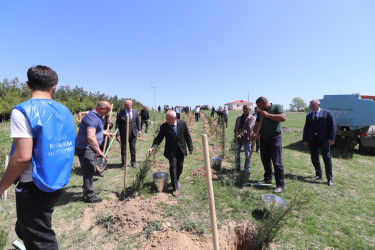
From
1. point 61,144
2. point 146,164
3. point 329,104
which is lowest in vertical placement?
point 146,164

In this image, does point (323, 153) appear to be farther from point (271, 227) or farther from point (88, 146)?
point (88, 146)

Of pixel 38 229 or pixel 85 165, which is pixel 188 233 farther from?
pixel 85 165

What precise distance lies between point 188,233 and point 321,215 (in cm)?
260

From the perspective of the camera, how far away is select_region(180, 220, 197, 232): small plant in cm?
294

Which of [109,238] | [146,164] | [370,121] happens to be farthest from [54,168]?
[370,121]

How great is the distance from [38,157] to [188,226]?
7.92 feet

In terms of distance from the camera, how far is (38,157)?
1524 mm

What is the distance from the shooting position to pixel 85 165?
11.8 feet

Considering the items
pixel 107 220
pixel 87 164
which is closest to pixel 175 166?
pixel 107 220

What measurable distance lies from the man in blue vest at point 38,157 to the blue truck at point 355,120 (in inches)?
397

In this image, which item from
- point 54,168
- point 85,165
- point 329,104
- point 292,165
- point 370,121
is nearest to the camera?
point 54,168

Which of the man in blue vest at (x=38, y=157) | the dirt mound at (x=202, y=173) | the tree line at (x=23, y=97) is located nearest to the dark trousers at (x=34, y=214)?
the man in blue vest at (x=38, y=157)

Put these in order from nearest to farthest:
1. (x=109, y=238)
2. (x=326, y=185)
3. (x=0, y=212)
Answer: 1. (x=109, y=238)
2. (x=0, y=212)
3. (x=326, y=185)

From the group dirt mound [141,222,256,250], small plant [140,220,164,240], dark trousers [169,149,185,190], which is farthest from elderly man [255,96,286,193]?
small plant [140,220,164,240]
